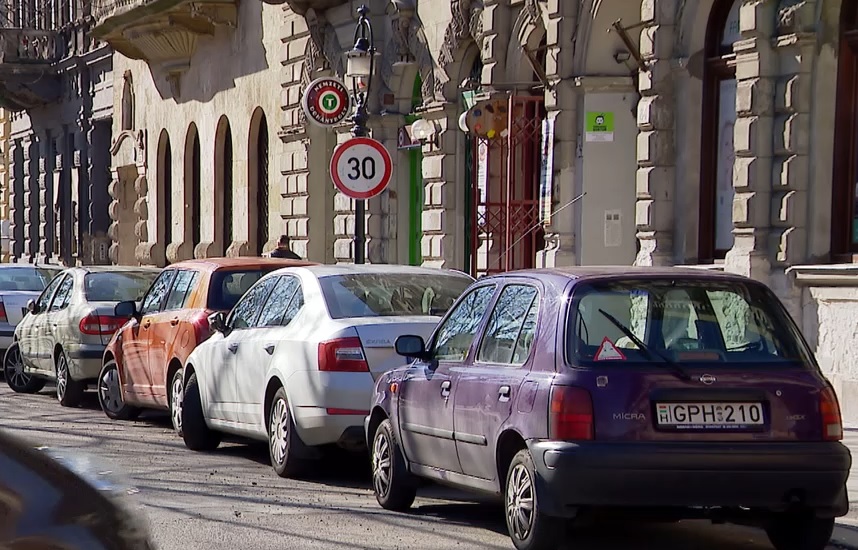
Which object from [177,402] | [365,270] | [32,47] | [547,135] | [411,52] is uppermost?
[32,47]

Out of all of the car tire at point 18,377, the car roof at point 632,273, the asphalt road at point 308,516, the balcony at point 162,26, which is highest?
the balcony at point 162,26

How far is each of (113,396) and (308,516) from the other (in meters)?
7.25

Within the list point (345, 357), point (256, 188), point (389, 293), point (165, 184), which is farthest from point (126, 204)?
point (345, 357)

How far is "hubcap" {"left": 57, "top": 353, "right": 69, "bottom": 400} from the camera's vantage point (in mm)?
18359

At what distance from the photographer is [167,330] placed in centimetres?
1531

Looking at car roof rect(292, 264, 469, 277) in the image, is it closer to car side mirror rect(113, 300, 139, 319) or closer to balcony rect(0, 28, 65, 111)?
car side mirror rect(113, 300, 139, 319)

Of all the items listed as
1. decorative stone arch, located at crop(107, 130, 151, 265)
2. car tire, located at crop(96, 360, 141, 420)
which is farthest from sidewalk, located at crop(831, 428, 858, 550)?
decorative stone arch, located at crop(107, 130, 151, 265)

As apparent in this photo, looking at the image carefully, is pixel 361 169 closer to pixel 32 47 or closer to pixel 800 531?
pixel 800 531

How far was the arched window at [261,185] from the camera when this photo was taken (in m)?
33.1

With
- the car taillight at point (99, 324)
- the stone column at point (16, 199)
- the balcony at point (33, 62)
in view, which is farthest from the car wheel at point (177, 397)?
the stone column at point (16, 199)

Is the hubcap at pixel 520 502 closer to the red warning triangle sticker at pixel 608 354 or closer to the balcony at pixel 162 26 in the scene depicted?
the red warning triangle sticker at pixel 608 354

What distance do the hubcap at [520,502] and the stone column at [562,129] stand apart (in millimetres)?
12183

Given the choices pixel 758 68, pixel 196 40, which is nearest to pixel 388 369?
pixel 758 68

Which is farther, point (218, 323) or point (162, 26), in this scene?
point (162, 26)
